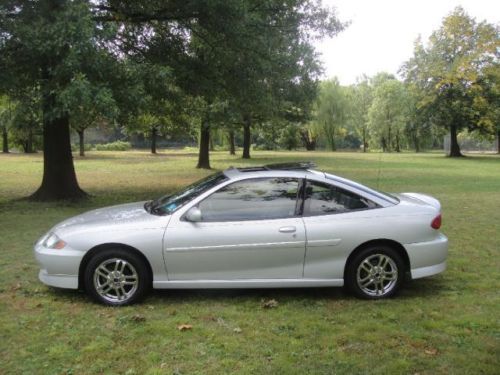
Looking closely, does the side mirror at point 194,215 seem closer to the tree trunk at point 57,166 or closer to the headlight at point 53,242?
the headlight at point 53,242

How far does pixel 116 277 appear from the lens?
5391 mm

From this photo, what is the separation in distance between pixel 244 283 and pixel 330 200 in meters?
1.31

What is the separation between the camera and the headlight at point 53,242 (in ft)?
17.9

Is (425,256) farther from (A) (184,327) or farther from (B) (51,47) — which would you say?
(B) (51,47)

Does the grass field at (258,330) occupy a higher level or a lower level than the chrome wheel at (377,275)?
lower

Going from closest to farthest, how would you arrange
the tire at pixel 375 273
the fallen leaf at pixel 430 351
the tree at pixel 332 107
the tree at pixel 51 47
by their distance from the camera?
the fallen leaf at pixel 430 351 → the tire at pixel 375 273 → the tree at pixel 51 47 → the tree at pixel 332 107

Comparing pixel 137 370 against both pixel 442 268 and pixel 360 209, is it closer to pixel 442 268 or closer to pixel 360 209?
pixel 360 209

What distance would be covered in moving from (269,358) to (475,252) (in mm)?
5020

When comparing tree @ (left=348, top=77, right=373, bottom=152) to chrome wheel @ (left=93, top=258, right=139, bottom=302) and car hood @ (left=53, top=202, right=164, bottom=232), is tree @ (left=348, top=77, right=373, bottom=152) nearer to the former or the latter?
car hood @ (left=53, top=202, right=164, bottom=232)

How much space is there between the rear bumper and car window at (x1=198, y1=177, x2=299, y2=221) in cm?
140

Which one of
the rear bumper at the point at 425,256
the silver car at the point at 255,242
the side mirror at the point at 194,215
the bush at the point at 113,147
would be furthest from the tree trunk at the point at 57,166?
the bush at the point at 113,147

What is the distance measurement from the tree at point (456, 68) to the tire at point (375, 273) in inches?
1513

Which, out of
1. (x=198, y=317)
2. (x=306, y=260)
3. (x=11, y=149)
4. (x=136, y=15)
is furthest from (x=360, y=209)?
(x=11, y=149)

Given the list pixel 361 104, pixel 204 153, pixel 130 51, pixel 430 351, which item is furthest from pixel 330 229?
pixel 361 104
